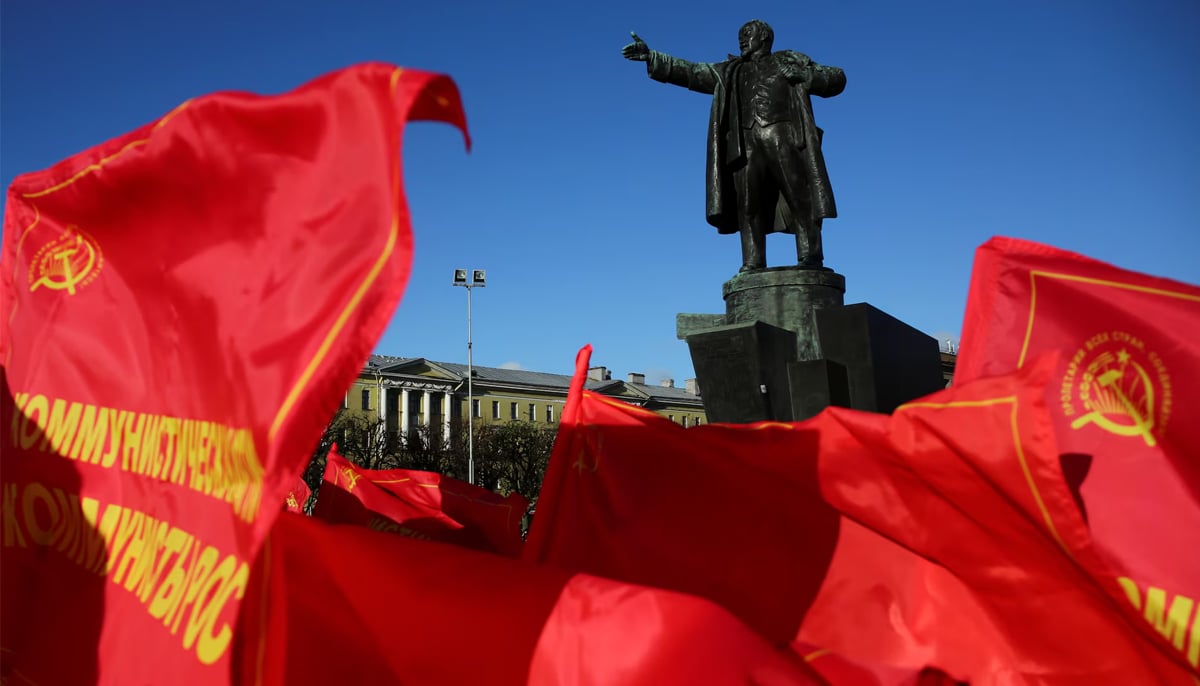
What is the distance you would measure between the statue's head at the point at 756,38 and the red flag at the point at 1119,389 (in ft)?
13.4

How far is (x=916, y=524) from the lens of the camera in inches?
142

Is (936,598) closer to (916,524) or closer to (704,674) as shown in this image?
(916,524)

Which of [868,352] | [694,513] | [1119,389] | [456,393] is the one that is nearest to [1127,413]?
[1119,389]

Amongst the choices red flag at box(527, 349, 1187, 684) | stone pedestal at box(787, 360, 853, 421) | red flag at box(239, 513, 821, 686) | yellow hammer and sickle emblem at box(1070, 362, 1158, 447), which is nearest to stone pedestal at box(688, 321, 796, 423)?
stone pedestal at box(787, 360, 853, 421)

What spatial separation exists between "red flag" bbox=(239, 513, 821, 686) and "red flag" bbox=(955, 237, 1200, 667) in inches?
51.8

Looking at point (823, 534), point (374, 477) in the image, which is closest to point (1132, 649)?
point (823, 534)

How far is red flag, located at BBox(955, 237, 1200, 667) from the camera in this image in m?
3.26

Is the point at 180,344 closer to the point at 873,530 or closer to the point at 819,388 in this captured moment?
the point at 873,530

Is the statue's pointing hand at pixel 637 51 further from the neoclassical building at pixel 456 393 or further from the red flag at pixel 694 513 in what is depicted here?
the neoclassical building at pixel 456 393

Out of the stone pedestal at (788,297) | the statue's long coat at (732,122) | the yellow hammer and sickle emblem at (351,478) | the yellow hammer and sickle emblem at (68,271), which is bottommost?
the yellow hammer and sickle emblem at (351,478)

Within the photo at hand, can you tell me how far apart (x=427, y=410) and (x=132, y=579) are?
237 feet

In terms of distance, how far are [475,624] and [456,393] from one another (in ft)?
244

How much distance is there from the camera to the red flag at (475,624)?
2.42 metres

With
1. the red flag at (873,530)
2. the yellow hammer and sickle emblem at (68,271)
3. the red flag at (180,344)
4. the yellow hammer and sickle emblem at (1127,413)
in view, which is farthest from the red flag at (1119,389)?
the yellow hammer and sickle emblem at (68,271)
